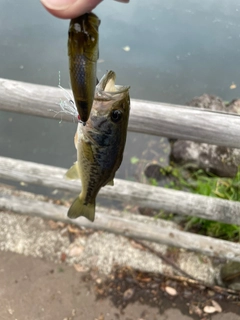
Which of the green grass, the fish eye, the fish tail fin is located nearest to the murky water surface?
the green grass

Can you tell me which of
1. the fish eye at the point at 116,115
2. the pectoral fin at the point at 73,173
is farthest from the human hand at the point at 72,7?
the pectoral fin at the point at 73,173

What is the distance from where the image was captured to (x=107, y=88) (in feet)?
3.04

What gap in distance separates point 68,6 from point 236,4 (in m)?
6.30

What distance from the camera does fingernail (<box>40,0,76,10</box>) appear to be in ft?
2.06

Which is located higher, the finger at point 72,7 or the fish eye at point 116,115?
the finger at point 72,7

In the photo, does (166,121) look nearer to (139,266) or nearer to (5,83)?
(5,83)

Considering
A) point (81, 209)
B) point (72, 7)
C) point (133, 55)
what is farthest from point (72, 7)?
point (133, 55)

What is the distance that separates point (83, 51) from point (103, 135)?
445 mm

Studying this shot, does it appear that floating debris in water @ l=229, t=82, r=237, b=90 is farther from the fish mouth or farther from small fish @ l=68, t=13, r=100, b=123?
small fish @ l=68, t=13, r=100, b=123

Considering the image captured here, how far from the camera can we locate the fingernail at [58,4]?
2.06 feet

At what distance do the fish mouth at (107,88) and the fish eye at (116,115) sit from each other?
0.18ft

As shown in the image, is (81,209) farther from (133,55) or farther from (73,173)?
(133,55)

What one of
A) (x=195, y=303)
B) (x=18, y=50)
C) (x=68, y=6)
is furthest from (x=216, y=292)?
(x=18, y=50)

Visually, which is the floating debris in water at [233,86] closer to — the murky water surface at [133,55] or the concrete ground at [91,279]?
the murky water surface at [133,55]
